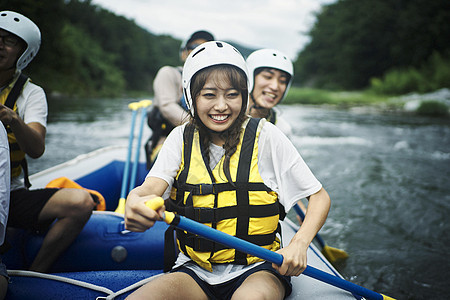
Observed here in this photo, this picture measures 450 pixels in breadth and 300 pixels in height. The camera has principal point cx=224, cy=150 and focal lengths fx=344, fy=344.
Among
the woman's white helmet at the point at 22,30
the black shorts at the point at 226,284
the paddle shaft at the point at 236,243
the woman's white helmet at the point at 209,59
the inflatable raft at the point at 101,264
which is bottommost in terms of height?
the inflatable raft at the point at 101,264

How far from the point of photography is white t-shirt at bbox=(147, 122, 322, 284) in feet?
3.90

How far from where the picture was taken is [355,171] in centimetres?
568

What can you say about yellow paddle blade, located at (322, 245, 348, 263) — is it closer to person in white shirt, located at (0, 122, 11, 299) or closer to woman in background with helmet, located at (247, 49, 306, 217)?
woman in background with helmet, located at (247, 49, 306, 217)

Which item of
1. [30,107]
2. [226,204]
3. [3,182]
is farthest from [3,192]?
[226,204]

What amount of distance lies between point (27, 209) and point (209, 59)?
1063mm

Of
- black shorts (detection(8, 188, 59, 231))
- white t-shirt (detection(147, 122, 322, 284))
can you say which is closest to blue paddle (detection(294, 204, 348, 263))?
white t-shirt (detection(147, 122, 322, 284))

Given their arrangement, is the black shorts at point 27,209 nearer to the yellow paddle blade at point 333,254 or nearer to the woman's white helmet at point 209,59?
the woman's white helmet at point 209,59

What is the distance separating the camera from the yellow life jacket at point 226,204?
1163 mm

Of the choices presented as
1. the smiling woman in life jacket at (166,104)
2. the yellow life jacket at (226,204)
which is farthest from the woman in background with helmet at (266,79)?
the yellow life jacket at (226,204)

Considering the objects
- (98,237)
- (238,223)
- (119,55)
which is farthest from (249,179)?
(119,55)

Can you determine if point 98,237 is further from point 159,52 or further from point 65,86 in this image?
point 159,52

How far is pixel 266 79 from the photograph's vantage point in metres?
2.29

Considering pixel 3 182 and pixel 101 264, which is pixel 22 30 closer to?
pixel 3 182

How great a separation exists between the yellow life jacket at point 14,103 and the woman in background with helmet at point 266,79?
1307 millimetres
